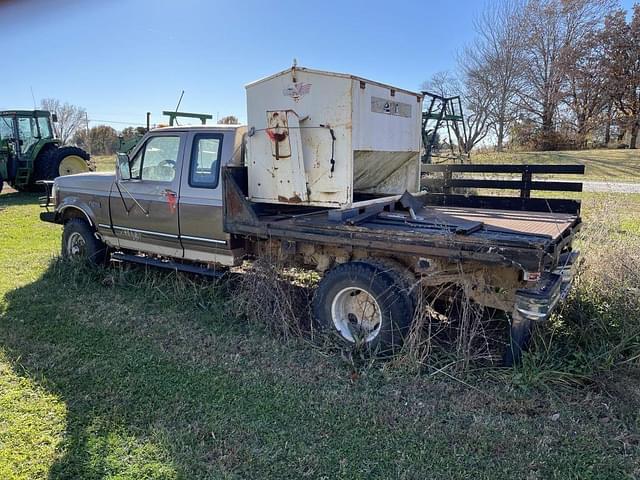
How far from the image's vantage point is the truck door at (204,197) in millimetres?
4949

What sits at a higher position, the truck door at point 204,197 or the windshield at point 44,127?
the windshield at point 44,127

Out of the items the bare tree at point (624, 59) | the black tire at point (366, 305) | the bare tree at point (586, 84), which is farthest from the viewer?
the bare tree at point (586, 84)

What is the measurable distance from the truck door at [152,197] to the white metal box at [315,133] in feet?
3.67

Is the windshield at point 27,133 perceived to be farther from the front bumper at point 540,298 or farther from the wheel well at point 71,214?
the front bumper at point 540,298

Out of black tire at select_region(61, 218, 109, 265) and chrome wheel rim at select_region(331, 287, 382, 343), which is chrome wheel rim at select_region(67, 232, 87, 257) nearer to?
black tire at select_region(61, 218, 109, 265)

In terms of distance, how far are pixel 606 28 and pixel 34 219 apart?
35.9 metres

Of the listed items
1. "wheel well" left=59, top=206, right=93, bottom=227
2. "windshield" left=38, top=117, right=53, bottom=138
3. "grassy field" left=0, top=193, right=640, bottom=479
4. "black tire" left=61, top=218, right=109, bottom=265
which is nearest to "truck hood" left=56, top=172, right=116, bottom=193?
"wheel well" left=59, top=206, right=93, bottom=227

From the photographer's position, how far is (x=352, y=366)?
3768mm

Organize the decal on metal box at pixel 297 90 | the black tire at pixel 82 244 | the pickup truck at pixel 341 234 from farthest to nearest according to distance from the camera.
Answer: the black tire at pixel 82 244 → the decal on metal box at pixel 297 90 → the pickup truck at pixel 341 234

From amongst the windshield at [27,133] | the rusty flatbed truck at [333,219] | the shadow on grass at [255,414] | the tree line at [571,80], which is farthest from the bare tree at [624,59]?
the shadow on grass at [255,414]

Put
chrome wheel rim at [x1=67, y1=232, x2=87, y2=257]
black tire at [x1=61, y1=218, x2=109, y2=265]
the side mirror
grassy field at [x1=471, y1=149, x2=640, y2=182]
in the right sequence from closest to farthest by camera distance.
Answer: the side mirror < black tire at [x1=61, y1=218, x2=109, y2=265] < chrome wheel rim at [x1=67, y1=232, x2=87, y2=257] < grassy field at [x1=471, y1=149, x2=640, y2=182]

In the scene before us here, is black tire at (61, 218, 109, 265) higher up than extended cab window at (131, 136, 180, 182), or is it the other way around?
extended cab window at (131, 136, 180, 182)

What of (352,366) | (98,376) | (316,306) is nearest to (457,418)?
(352,366)

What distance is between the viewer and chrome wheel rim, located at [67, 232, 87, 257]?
6402mm
